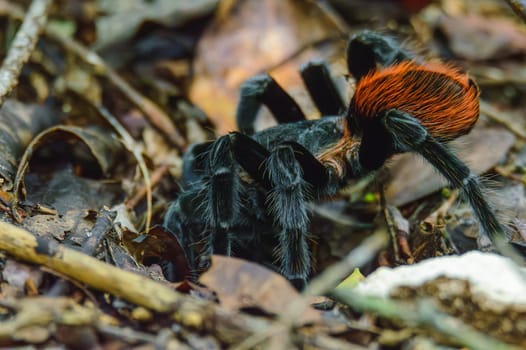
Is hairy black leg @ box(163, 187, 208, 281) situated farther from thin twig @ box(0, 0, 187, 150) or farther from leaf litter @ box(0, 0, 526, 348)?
thin twig @ box(0, 0, 187, 150)

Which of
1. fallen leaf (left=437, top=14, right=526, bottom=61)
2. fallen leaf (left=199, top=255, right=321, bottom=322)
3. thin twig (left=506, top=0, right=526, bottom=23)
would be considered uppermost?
thin twig (left=506, top=0, right=526, bottom=23)

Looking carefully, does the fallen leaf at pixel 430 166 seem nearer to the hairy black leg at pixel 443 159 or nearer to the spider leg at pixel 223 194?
the hairy black leg at pixel 443 159

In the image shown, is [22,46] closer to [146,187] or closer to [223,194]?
[146,187]

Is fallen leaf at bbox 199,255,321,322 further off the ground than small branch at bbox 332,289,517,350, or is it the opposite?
fallen leaf at bbox 199,255,321,322

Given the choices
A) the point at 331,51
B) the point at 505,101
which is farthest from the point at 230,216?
the point at 505,101

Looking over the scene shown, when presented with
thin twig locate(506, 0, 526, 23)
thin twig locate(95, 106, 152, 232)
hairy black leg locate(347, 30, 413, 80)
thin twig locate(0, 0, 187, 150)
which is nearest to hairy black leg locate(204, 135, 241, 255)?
thin twig locate(95, 106, 152, 232)

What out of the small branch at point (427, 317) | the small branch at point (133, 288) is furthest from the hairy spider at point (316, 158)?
the small branch at point (133, 288)
